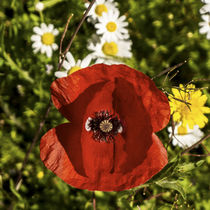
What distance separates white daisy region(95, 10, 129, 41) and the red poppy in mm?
945

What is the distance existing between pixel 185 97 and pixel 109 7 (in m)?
1.16

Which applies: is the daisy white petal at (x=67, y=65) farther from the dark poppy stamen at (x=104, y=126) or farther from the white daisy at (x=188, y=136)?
the white daisy at (x=188, y=136)

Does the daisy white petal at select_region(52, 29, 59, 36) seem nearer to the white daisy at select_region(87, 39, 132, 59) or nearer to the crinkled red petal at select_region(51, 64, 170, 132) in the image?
the white daisy at select_region(87, 39, 132, 59)

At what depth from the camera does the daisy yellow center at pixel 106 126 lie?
1.98 m

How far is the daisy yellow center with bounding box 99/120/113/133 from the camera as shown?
1.98 metres

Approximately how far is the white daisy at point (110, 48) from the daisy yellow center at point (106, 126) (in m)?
0.69

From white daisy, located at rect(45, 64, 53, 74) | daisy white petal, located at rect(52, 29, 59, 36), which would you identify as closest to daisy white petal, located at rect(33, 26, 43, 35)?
daisy white petal, located at rect(52, 29, 59, 36)

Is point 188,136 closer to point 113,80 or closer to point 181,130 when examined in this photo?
point 181,130

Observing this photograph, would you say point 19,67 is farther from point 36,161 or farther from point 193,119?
point 193,119

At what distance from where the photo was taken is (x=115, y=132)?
6.46 ft

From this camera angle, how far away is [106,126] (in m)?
1.99

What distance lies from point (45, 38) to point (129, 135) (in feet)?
4.32

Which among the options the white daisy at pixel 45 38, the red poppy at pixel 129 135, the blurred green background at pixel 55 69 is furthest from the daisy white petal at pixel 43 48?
the red poppy at pixel 129 135

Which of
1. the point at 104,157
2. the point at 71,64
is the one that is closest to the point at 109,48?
the point at 71,64
